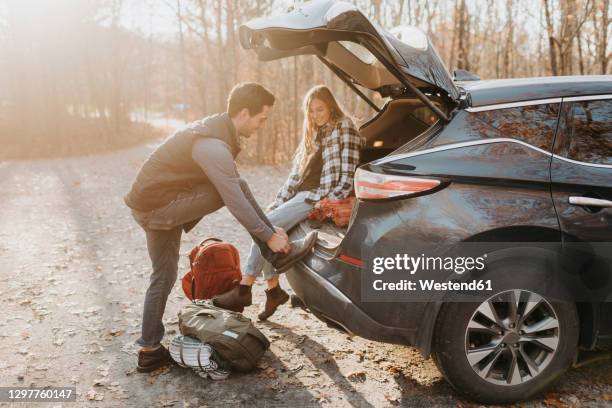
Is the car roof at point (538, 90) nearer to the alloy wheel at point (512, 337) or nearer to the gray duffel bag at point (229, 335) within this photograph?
the alloy wheel at point (512, 337)

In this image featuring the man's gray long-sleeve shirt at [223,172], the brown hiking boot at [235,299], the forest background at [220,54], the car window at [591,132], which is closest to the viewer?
the car window at [591,132]

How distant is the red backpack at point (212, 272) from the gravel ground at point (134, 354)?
51 centimetres

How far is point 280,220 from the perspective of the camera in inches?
169

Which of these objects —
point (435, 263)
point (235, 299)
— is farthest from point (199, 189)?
point (435, 263)

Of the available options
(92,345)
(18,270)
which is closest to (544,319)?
(92,345)

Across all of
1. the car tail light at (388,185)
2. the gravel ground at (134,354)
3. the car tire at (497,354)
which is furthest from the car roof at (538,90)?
the gravel ground at (134,354)

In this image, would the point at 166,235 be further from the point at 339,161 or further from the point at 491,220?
the point at 491,220

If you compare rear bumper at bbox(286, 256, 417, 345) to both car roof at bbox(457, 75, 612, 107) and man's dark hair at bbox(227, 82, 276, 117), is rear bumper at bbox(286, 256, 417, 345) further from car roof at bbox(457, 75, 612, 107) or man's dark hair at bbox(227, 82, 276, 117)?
car roof at bbox(457, 75, 612, 107)

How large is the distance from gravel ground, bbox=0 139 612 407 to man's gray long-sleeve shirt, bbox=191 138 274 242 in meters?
1.18

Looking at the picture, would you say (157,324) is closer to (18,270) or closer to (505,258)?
(505,258)

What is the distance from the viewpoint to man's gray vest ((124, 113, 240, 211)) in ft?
11.0

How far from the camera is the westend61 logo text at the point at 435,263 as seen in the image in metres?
2.87

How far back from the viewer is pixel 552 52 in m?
11.9

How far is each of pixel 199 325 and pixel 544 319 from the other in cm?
226
